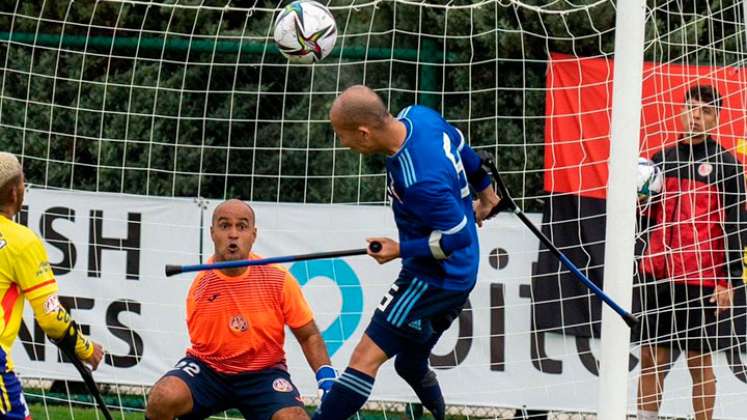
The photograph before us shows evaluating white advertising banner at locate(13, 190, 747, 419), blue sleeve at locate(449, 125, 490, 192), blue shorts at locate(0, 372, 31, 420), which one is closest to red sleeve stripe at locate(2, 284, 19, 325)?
blue shorts at locate(0, 372, 31, 420)

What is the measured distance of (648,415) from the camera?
726 cm

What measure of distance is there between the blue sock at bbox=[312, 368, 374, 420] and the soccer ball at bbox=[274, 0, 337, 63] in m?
1.94

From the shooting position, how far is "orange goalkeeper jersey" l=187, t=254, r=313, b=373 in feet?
19.9

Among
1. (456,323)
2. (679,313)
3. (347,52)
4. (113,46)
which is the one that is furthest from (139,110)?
(679,313)

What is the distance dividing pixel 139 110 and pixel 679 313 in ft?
13.1

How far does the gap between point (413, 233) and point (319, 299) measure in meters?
2.61

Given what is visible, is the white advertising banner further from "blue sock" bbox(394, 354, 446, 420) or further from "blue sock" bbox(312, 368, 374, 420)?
"blue sock" bbox(312, 368, 374, 420)

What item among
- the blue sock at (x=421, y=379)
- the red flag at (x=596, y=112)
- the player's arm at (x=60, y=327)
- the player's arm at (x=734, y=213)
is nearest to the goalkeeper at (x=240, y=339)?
the blue sock at (x=421, y=379)

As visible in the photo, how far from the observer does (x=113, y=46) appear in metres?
8.60

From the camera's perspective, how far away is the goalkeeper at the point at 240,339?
5973 mm

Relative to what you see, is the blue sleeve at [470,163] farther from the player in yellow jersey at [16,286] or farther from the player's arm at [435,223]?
the player in yellow jersey at [16,286]

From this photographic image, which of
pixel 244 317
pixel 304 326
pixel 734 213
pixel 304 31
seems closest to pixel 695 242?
pixel 734 213

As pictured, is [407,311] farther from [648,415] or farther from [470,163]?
[648,415]

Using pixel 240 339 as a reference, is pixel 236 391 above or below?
below
